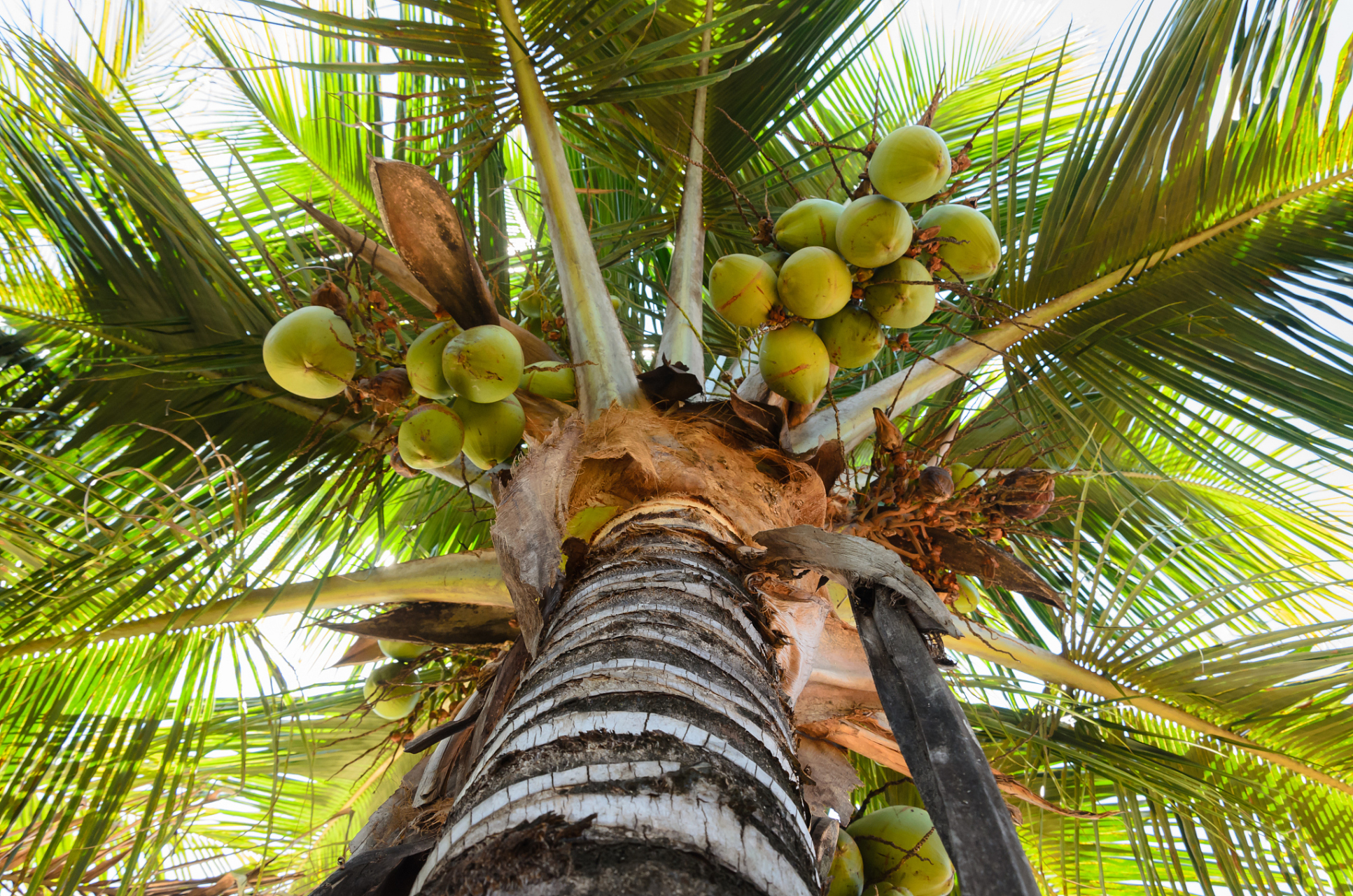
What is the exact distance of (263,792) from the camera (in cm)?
303

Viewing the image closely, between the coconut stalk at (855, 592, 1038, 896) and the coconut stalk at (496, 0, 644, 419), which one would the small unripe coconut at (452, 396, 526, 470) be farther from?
the coconut stalk at (855, 592, 1038, 896)

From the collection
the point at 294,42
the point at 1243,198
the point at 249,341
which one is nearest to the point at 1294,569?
the point at 1243,198

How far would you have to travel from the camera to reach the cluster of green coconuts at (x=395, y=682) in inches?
84.5

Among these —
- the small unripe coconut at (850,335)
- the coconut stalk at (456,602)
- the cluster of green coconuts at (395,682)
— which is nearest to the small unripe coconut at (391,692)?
the cluster of green coconuts at (395,682)

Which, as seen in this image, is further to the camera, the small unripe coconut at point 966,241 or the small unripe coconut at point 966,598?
the small unripe coconut at point 966,598

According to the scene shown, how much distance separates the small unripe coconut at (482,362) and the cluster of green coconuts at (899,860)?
1.09 metres

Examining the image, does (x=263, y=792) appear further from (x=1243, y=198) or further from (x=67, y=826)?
(x=1243, y=198)

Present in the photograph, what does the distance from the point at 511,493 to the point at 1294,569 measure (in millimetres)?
2597

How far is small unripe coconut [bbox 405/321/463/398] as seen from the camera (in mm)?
1524

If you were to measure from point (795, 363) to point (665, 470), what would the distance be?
37 centimetres

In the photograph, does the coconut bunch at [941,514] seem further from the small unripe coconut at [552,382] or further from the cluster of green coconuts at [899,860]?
the small unripe coconut at [552,382]

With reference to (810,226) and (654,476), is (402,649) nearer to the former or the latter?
A: (654,476)

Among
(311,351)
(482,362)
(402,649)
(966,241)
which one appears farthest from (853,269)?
(402,649)

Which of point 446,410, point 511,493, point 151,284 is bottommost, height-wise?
point 511,493
